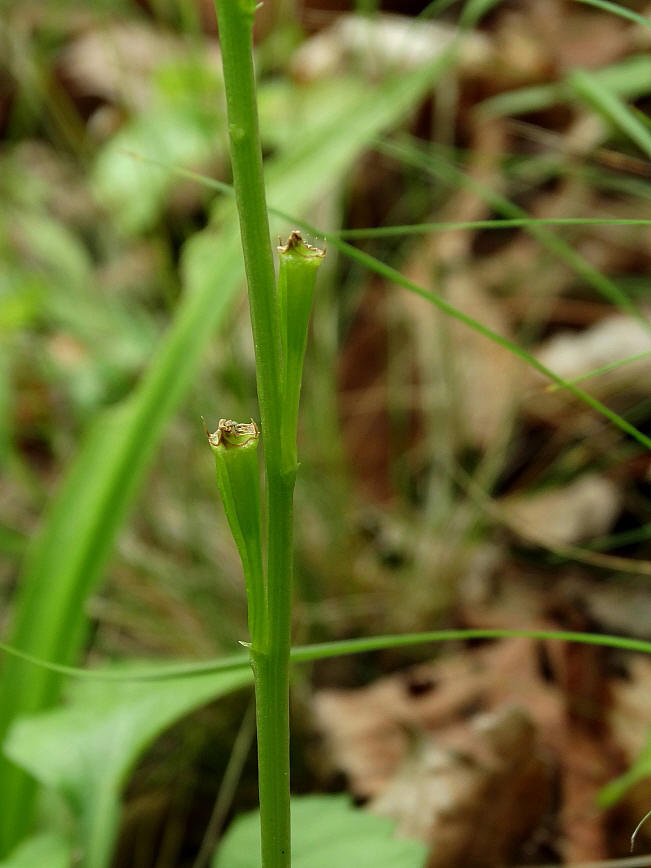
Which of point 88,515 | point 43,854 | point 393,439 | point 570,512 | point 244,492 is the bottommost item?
point 43,854

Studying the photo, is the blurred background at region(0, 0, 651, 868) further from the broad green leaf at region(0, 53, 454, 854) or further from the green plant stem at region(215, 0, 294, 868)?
the green plant stem at region(215, 0, 294, 868)

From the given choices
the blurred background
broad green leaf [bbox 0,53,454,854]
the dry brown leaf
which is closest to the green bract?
the blurred background

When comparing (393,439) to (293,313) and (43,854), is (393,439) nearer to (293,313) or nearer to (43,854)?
(43,854)

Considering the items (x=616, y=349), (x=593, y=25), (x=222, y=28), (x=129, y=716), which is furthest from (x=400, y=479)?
(x=593, y=25)

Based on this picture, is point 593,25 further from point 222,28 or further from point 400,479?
point 222,28

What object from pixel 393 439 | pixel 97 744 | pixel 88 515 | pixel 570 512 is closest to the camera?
pixel 97 744

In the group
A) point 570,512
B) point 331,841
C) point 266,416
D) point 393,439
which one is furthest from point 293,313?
point 393,439
